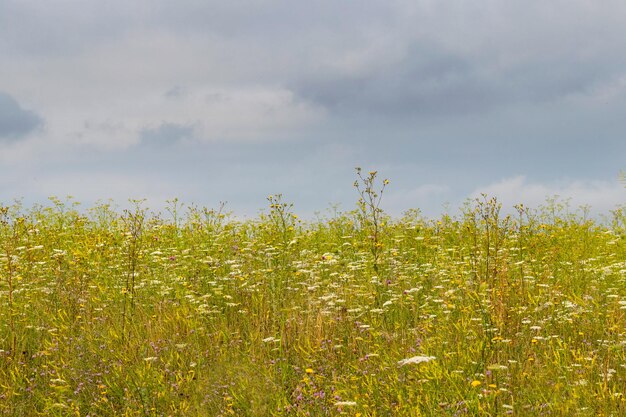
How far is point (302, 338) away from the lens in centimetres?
559

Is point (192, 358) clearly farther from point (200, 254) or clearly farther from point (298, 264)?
point (200, 254)

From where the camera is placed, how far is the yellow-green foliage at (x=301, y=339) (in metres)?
4.38

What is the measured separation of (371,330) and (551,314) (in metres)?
1.77

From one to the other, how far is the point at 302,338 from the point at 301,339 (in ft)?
0.05

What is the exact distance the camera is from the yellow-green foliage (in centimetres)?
438

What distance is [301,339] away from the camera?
18.3 ft

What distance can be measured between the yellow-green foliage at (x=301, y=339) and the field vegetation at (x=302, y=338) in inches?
0.8

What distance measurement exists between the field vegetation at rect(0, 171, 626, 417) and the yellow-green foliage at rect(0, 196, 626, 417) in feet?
0.06

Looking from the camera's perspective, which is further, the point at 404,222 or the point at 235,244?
the point at 404,222

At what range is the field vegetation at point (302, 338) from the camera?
4.38 m

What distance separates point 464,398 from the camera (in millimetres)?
4156

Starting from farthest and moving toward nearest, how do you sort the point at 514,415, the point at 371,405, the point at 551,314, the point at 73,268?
the point at 73,268
the point at 551,314
the point at 371,405
the point at 514,415

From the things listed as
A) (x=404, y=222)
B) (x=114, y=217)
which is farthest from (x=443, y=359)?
(x=114, y=217)

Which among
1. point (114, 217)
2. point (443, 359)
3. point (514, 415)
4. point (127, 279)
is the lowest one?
point (514, 415)
